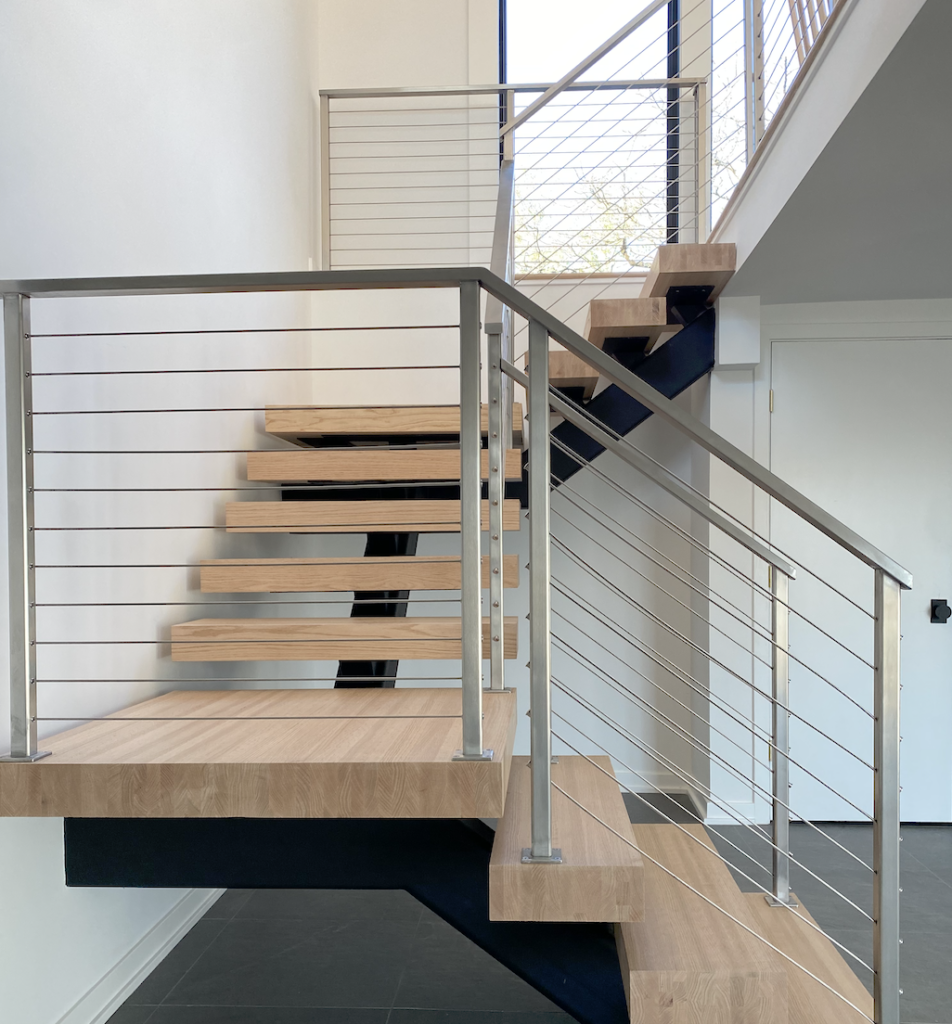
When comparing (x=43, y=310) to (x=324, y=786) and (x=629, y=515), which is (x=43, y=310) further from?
(x=629, y=515)

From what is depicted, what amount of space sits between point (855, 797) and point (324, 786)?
2.98 meters

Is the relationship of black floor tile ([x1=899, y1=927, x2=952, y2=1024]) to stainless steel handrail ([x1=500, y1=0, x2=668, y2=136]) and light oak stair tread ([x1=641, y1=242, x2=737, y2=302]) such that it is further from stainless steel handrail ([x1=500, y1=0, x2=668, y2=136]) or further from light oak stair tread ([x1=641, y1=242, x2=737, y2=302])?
stainless steel handrail ([x1=500, y1=0, x2=668, y2=136])

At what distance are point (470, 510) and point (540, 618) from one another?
223mm

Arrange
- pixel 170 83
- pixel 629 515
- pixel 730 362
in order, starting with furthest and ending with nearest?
pixel 629 515
pixel 730 362
pixel 170 83

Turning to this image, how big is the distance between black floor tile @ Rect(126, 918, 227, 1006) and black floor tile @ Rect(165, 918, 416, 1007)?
3 cm

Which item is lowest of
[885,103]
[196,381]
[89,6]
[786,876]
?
[786,876]

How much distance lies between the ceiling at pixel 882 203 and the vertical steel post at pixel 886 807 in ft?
3.72

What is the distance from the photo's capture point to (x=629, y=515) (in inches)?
165

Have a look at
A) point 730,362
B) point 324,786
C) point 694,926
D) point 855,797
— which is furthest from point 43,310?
point 855,797

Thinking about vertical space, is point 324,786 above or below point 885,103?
below

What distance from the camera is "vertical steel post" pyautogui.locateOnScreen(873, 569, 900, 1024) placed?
4.74ft

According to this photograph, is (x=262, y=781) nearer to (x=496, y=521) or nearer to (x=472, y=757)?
(x=472, y=757)

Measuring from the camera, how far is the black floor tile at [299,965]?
225 cm

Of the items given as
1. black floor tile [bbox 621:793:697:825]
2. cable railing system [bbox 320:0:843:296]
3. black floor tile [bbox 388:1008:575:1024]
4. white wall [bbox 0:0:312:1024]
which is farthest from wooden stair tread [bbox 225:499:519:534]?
cable railing system [bbox 320:0:843:296]
